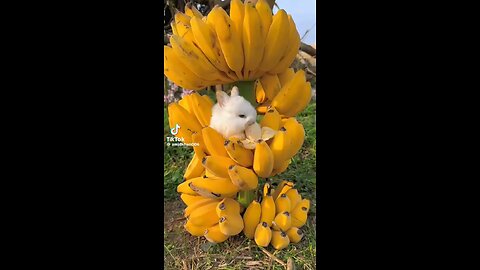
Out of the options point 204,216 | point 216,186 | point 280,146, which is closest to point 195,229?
point 204,216

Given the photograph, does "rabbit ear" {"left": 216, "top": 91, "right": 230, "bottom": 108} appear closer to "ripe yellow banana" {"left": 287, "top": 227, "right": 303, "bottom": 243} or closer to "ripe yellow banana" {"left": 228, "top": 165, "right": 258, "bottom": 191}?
"ripe yellow banana" {"left": 228, "top": 165, "right": 258, "bottom": 191}

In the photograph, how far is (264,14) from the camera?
4.99 ft

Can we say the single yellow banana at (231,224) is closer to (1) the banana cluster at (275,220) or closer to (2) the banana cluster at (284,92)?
(1) the banana cluster at (275,220)

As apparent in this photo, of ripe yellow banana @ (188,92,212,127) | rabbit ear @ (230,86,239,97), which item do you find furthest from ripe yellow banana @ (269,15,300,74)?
ripe yellow banana @ (188,92,212,127)

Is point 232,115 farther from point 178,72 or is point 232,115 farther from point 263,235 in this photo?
point 263,235

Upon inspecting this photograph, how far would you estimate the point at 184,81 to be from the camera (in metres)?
1.59

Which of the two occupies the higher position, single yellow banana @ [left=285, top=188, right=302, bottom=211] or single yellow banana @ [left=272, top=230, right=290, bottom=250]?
single yellow banana @ [left=285, top=188, right=302, bottom=211]

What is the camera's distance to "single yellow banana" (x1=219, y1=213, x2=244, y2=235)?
158 centimetres

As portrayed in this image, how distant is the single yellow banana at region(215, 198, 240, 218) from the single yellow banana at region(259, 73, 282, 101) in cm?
35

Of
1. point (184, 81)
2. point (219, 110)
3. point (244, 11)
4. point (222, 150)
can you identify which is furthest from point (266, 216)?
point (244, 11)

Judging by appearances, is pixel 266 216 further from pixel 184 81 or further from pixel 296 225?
pixel 184 81

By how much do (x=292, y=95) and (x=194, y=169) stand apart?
383 millimetres

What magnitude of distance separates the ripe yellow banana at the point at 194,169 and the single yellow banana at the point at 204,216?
103 millimetres
